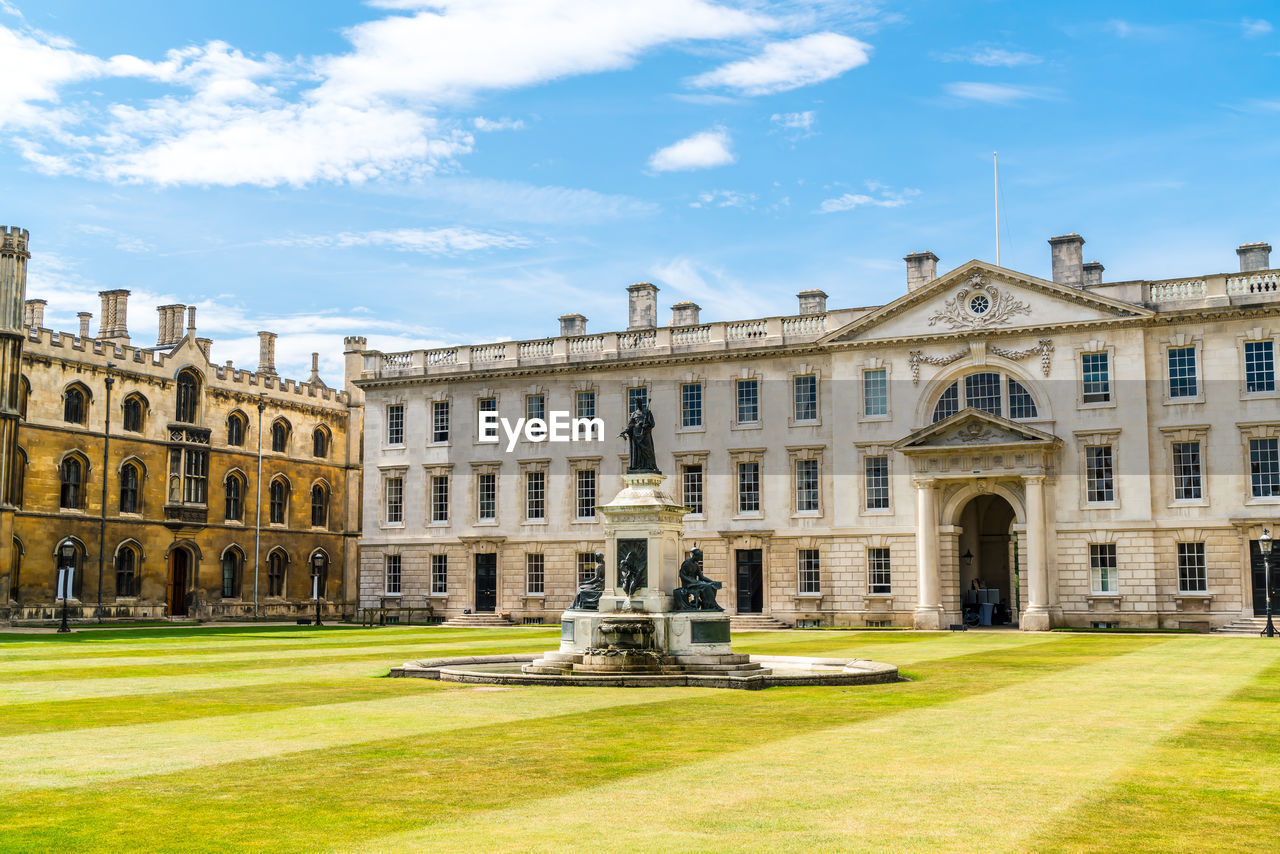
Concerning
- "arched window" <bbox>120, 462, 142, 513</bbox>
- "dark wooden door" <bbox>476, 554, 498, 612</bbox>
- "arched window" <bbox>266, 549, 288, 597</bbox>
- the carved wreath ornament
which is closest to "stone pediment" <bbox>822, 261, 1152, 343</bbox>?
the carved wreath ornament

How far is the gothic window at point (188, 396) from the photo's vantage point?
5962cm

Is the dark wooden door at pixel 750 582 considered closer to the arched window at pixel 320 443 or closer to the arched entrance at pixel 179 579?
the arched entrance at pixel 179 579

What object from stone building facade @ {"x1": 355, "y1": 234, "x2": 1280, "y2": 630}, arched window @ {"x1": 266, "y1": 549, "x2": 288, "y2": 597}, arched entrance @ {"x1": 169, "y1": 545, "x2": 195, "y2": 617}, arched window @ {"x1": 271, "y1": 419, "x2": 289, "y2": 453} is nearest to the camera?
stone building facade @ {"x1": 355, "y1": 234, "x2": 1280, "y2": 630}

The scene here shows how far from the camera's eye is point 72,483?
54.3m

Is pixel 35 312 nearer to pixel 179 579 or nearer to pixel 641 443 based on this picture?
pixel 179 579

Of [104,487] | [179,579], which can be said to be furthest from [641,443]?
[179,579]

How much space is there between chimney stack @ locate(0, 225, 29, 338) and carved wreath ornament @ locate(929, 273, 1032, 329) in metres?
34.7

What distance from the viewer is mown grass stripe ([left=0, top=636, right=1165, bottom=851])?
8.68 m

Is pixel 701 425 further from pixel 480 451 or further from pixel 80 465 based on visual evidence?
pixel 80 465

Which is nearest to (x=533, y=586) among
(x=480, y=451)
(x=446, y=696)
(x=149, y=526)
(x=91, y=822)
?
(x=480, y=451)

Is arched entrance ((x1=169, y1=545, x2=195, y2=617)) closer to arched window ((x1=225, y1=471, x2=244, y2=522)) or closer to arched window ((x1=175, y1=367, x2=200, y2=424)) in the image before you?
arched window ((x1=225, y1=471, x2=244, y2=522))

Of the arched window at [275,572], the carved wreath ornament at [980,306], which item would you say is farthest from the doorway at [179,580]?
the carved wreath ornament at [980,306]

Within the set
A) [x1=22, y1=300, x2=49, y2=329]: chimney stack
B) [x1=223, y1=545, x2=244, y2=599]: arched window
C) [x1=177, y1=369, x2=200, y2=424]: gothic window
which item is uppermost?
[x1=22, y1=300, x2=49, y2=329]: chimney stack

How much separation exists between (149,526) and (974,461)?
117ft
